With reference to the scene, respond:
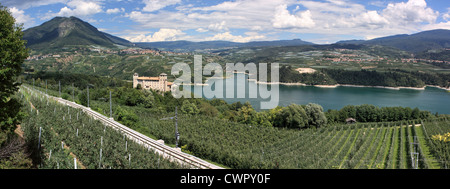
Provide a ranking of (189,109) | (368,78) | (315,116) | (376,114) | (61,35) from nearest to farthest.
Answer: (315,116) → (189,109) → (376,114) → (368,78) → (61,35)

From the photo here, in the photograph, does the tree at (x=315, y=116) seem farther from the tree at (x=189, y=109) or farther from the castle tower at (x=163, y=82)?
the castle tower at (x=163, y=82)

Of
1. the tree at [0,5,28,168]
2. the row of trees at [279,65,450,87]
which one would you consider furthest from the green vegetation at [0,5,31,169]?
the row of trees at [279,65,450,87]

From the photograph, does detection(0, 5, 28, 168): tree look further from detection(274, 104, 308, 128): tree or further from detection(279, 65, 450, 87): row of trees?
detection(279, 65, 450, 87): row of trees

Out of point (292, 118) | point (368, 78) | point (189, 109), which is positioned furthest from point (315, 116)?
point (368, 78)

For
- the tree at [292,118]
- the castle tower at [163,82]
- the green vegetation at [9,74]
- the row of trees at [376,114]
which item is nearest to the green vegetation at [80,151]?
the green vegetation at [9,74]

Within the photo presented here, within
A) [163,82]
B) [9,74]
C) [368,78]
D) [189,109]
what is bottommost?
[189,109]

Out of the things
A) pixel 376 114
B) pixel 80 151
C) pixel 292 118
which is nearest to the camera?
pixel 80 151

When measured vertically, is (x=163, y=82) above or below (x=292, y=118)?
above

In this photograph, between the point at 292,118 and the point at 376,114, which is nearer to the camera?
the point at 292,118

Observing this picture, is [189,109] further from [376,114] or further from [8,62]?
[8,62]

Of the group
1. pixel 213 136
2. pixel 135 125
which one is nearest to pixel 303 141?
pixel 213 136

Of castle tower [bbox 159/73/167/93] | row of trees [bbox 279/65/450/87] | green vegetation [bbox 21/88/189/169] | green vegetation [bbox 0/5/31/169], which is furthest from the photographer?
row of trees [bbox 279/65/450/87]

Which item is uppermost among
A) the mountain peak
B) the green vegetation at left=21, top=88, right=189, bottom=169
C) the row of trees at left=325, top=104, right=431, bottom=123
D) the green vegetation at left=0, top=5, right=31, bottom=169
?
the mountain peak

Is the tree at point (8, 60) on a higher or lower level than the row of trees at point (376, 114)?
higher
